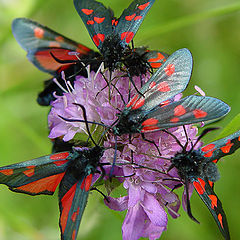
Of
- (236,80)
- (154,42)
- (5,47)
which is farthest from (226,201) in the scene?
(5,47)

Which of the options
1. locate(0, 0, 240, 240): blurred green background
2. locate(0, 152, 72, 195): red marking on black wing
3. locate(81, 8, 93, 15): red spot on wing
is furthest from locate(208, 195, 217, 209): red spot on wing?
locate(0, 0, 240, 240): blurred green background

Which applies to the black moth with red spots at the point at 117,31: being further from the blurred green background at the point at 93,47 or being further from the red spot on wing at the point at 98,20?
the blurred green background at the point at 93,47

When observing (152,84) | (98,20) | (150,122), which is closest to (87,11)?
(98,20)

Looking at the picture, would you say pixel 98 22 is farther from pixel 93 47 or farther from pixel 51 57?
pixel 93 47

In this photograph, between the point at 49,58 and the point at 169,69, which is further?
the point at 49,58

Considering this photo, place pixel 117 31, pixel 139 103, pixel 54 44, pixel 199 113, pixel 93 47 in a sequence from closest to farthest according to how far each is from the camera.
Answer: pixel 199 113, pixel 139 103, pixel 117 31, pixel 54 44, pixel 93 47

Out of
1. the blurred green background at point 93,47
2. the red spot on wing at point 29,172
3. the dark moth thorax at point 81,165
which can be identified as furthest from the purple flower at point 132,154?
the blurred green background at point 93,47

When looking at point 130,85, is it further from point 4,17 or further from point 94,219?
point 4,17
